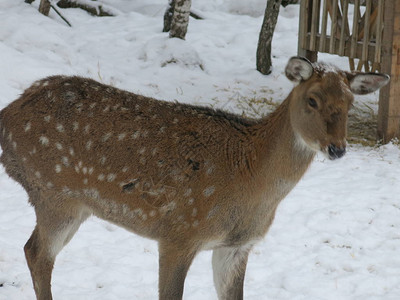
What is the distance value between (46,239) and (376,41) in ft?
19.6

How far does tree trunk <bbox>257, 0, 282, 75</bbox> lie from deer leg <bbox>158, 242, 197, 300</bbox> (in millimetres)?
8231

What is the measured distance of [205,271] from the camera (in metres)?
5.42

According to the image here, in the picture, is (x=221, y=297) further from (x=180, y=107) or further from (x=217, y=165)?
(x=180, y=107)

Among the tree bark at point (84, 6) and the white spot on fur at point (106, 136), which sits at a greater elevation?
the white spot on fur at point (106, 136)

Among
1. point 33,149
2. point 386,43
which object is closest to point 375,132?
point 386,43

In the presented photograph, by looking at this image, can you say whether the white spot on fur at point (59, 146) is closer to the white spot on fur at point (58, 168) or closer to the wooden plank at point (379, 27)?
the white spot on fur at point (58, 168)

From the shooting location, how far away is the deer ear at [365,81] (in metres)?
3.84

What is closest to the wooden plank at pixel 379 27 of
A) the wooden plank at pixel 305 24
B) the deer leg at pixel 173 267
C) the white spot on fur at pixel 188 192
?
the wooden plank at pixel 305 24

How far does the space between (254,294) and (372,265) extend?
1211 millimetres

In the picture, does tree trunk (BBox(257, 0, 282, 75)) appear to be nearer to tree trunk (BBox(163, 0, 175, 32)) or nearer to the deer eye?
tree trunk (BBox(163, 0, 175, 32))

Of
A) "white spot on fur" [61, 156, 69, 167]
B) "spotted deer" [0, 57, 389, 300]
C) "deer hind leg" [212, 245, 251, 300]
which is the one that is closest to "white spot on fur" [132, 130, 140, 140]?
"spotted deer" [0, 57, 389, 300]

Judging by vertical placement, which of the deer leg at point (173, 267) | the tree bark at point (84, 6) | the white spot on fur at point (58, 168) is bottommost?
the tree bark at point (84, 6)

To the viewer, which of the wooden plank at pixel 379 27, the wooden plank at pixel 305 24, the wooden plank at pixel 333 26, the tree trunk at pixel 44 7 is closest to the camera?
the wooden plank at pixel 379 27

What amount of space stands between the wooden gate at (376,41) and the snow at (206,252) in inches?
20.2
